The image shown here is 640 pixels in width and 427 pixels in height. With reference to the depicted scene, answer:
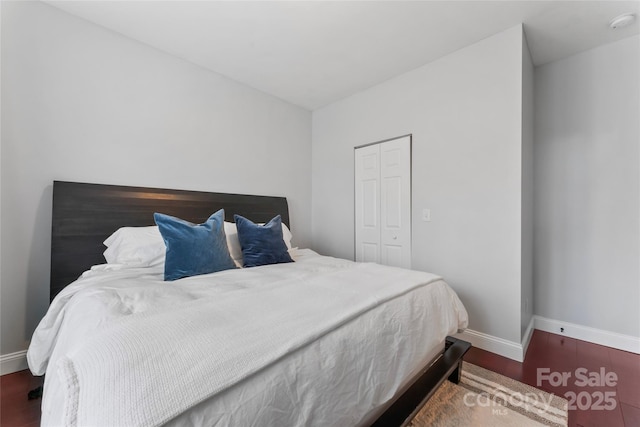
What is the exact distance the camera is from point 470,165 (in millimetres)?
2385

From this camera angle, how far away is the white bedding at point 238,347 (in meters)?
0.65

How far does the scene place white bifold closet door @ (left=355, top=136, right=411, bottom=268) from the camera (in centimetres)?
283

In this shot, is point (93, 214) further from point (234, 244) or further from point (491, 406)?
point (491, 406)

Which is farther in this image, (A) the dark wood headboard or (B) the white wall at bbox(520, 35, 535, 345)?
(B) the white wall at bbox(520, 35, 535, 345)

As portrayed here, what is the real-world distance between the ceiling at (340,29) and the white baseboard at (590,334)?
2.52m

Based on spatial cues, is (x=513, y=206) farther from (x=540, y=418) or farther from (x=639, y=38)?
(x=639, y=38)

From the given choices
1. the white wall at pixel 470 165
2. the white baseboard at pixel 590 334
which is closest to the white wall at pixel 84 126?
the white wall at pixel 470 165

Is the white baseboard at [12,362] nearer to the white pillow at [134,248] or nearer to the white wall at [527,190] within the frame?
the white pillow at [134,248]

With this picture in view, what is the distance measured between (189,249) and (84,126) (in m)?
1.38

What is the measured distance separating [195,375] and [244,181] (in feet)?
8.44

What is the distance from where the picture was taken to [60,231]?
6.28 feet

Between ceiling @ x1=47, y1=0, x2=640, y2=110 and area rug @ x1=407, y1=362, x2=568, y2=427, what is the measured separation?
8.68ft

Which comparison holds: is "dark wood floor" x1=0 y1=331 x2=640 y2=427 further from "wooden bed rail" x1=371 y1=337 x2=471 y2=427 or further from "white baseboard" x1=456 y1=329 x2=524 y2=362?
"wooden bed rail" x1=371 y1=337 x2=471 y2=427

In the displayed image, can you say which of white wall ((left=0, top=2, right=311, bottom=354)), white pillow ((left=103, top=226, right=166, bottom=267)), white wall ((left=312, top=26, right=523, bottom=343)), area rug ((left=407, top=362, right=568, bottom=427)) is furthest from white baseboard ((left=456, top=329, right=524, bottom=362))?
white wall ((left=0, top=2, right=311, bottom=354))
